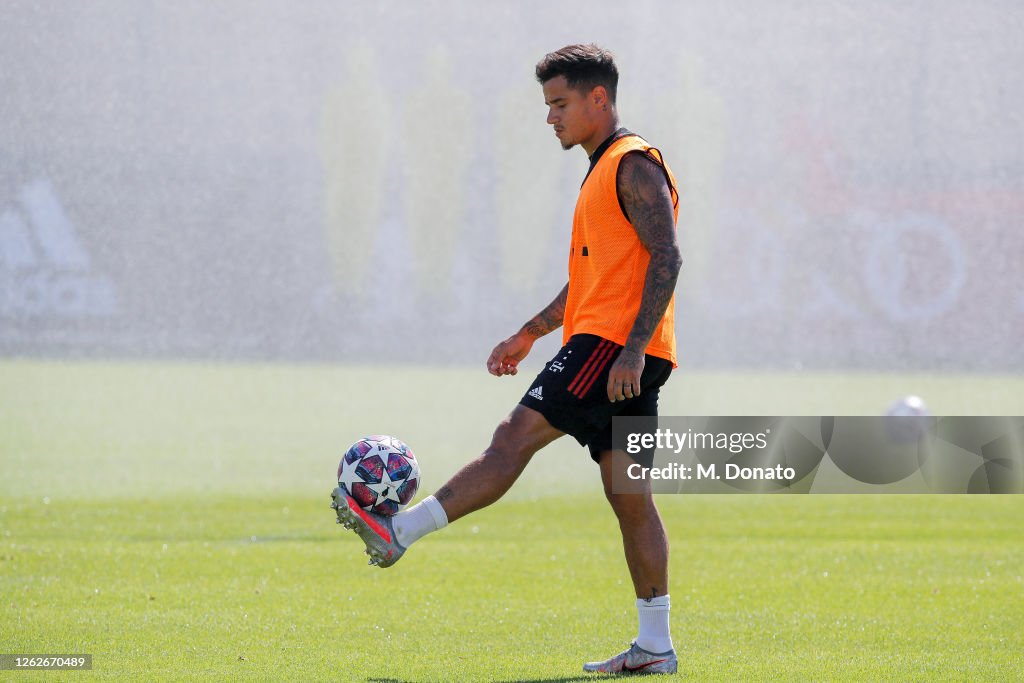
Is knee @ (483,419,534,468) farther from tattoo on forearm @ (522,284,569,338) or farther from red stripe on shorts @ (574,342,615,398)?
tattoo on forearm @ (522,284,569,338)

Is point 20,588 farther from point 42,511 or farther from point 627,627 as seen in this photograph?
point 42,511

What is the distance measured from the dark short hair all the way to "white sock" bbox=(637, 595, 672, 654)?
190cm

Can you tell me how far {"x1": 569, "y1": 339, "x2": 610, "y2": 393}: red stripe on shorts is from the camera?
15.0 feet

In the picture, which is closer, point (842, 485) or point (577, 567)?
point (577, 567)

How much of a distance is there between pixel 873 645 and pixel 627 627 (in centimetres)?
108

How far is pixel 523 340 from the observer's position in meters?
5.29

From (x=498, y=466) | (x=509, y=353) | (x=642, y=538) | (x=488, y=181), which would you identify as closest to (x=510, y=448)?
(x=498, y=466)

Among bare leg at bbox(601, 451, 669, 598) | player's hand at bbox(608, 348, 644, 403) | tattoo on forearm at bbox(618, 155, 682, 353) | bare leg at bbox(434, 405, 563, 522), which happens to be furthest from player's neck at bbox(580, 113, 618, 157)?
bare leg at bbox(601, 451, 669, 598)

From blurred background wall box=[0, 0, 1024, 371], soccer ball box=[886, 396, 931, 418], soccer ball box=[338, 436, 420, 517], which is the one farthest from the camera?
blurred background wall box=[0, 0, 1024, 371]

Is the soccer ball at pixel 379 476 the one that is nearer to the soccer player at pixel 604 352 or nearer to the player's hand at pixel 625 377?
the soccer player at pixel 604 352

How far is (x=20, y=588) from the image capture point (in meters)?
6.58

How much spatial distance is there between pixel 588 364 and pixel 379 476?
0.86 meters

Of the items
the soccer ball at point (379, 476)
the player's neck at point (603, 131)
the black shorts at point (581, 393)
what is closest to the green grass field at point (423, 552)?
the soccer ball at point (379, 476)

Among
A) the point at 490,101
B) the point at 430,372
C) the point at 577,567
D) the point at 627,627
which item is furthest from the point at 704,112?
the point at 627,627
